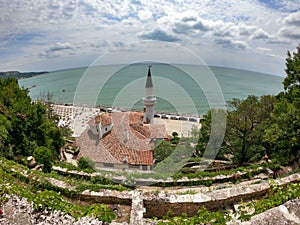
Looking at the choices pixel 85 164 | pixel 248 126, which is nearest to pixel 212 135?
pixel 248 126

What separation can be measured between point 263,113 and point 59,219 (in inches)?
524

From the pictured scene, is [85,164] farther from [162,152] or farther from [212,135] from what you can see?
[212,135]

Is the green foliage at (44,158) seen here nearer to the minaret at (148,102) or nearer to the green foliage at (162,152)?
the green foliage at (162,152)

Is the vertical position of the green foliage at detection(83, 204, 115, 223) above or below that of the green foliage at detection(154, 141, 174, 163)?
above

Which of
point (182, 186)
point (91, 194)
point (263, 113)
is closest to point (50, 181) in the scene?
point (91, 194)

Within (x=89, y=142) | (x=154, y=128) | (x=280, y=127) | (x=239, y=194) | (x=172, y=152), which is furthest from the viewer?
(x=154, y=128)

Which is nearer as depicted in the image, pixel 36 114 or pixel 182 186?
pixel 182 186

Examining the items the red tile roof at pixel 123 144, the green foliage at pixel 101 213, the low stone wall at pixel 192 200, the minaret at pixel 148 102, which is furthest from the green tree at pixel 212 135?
the green foliage at pixel 101 213

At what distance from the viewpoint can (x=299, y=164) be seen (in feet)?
35.5

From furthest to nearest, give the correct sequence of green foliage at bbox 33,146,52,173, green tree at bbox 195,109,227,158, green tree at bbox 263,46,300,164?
green tree at bbox 195,109,227,158 → green foliage at bbox 33,146,52,173 → green tree at bbox 263,46,300,164

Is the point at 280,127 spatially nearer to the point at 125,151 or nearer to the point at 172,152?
the point at 172,152

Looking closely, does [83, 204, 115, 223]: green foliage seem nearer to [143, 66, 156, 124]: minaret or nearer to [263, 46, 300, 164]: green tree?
[263, 46, 300, 164]: green tree

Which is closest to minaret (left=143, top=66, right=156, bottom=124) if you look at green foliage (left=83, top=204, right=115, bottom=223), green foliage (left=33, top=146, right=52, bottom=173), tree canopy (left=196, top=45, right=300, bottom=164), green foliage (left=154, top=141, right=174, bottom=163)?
green foliage (left=154, top=141, right=174, bottom=163)

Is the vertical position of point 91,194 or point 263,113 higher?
point 263,113
